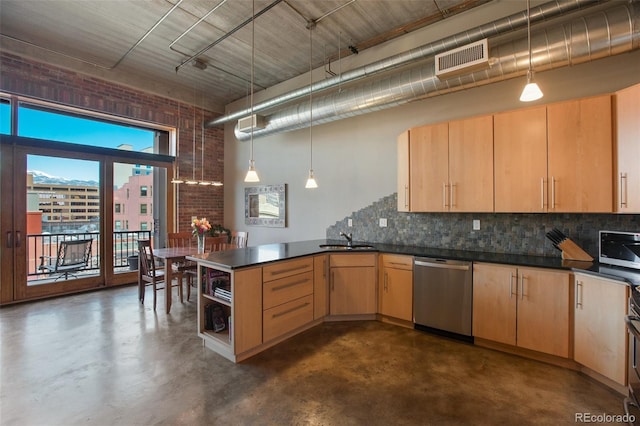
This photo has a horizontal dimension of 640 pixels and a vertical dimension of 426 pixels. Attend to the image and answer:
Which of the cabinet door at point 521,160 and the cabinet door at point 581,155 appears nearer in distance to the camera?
the cabinet door at point 581,155

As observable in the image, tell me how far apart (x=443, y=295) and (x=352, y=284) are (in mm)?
1067

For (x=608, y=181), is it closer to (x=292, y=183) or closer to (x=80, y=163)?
(x=292, y=183)

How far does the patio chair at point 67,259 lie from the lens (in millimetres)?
4648

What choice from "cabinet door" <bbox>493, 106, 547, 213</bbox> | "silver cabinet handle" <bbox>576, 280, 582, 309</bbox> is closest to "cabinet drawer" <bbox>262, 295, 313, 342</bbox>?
"cabinet door" <bbox>493, 106, 547, 213</bbox>

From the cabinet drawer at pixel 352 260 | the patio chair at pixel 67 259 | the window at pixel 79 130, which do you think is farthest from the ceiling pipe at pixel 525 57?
the patio chair at pixel 67 259

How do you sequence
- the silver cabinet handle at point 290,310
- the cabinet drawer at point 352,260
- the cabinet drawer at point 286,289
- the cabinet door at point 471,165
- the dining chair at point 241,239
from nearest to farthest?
the cabinet drawer at point 286,289
the silver cabinet handle at point 290,310
the cabinet door at point 471,165
the cabinet drawer at point 352,260
the dining chair at point 241,239

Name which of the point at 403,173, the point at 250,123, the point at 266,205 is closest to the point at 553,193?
the point at 403,173

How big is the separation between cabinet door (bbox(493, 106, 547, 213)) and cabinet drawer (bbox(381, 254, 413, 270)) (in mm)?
1091

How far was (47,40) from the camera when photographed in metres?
4.18

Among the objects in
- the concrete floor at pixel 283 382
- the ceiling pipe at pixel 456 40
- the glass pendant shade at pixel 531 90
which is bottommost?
the concrete floor at pixel 283 382

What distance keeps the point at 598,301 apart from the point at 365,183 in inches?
113

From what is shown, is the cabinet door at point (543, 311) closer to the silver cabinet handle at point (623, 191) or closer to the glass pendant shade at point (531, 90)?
the silver cabinet handle at point (623, 191)

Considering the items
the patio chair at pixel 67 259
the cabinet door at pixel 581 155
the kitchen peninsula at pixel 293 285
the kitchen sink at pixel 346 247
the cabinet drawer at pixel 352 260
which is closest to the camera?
the cabinet door at pixel 581 155

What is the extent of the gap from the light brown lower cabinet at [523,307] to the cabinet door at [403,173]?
3.73ft
